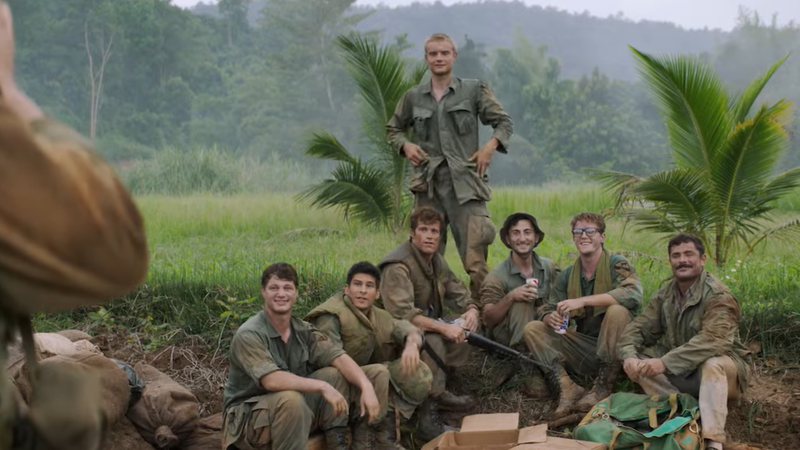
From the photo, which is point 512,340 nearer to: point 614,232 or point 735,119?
point 735,119

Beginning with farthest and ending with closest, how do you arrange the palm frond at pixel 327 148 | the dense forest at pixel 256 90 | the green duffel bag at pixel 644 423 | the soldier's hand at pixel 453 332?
1. the dense forest at pixel 256 90
2. the palm frond at pixel 327 148
3. the soldier's hand at pixel 453 332
4. the green duffel bag at pixel 644 423

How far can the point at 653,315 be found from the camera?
7.32 m

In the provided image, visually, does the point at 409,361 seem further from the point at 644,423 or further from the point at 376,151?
the point at 376,151

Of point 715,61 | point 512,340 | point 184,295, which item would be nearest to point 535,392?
point 512,340

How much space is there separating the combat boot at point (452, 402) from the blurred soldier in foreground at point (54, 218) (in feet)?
19.2


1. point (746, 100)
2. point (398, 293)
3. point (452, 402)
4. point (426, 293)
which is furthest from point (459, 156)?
point (746, 100)

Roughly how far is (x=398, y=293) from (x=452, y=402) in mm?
826

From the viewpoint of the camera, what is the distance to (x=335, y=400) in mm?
6207

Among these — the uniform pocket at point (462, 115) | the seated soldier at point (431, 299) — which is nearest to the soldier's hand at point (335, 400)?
the seated soldier at point (431, 299)

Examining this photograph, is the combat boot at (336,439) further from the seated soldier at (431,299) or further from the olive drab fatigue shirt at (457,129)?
the olive drab fatigue shirt at (457,129)

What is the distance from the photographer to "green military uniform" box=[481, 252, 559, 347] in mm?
7852

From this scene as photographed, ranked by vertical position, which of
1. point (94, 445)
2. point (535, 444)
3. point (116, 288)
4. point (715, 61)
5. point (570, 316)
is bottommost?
point (535, 444)

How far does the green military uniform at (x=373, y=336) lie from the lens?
7020 mm

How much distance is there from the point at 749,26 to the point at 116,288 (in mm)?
66415
